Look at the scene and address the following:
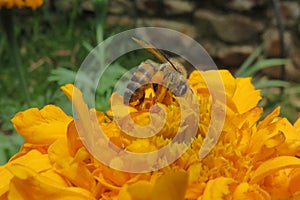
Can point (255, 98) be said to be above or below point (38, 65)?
above

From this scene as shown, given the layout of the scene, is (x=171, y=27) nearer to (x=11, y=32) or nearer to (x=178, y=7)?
(x=178, y=7)

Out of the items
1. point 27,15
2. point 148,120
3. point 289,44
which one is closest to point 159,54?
point 148,120

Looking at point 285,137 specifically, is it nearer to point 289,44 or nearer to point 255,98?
point 255,98

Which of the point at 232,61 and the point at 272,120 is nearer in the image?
the point at 272,120

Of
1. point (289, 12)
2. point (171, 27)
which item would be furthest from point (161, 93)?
point (171, 27)

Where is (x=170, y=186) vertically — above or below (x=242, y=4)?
below

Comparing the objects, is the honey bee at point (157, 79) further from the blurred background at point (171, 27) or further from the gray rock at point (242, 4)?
the gray rock at point (242, 4)

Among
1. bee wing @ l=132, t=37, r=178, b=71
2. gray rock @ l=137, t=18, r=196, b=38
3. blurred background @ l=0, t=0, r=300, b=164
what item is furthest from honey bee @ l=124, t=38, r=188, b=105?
gray rock @ l=137, t=18, r=196, b=38

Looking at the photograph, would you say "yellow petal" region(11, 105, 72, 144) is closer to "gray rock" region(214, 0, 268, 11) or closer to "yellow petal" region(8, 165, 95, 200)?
"yellow petal" region(8, 165, 95, 200)
